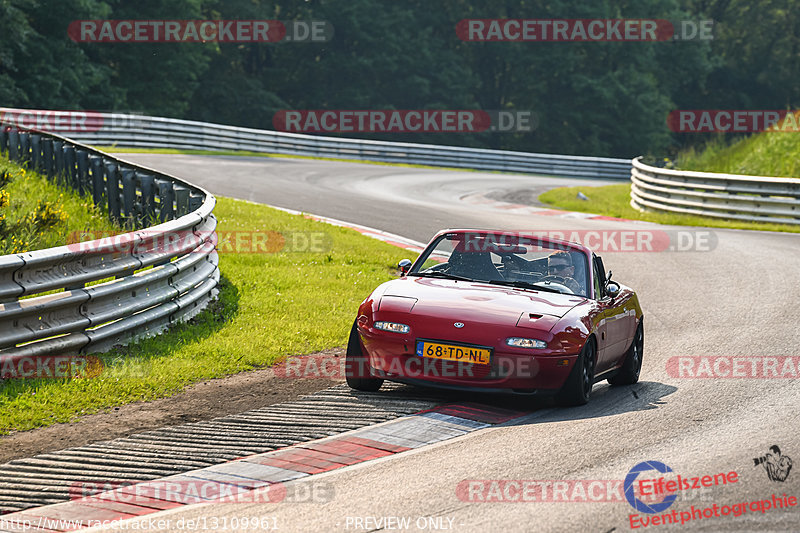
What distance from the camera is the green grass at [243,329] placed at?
25.3 ft

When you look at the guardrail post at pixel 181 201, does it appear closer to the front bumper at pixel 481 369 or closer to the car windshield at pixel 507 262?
the car windshield at pixel 507 262

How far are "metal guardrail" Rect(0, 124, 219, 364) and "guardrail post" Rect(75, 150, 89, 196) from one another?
1.40 metres

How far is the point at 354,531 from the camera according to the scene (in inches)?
206

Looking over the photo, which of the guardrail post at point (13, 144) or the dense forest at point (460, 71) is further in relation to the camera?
the dense forest at point (460, 71)

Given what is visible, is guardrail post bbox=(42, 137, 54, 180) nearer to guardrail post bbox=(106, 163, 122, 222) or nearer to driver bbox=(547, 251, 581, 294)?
guardrail post bbox=(106, 163, 122, 222)

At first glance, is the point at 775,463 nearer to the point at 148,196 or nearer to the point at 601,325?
the point at 601,325

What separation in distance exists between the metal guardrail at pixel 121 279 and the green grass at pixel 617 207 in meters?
13.8

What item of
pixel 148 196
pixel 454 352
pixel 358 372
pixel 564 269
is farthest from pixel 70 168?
pixel 454 352

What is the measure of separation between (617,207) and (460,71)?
104 feet

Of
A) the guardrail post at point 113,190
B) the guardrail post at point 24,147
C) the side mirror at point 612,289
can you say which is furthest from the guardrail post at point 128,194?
the side mirror at point 612,289

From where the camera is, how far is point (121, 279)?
9344mm

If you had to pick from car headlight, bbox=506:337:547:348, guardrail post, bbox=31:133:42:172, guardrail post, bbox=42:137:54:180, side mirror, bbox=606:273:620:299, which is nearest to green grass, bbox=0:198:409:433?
car headlight, bbox=506:337:547:348

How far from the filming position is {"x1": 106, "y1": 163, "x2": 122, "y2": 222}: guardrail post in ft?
47.2

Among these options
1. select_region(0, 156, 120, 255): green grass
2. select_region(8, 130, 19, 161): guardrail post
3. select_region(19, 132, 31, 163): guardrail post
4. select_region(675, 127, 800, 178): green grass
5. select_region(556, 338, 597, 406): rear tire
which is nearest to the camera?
select_region(556, 338, 597, 406): rear tire
